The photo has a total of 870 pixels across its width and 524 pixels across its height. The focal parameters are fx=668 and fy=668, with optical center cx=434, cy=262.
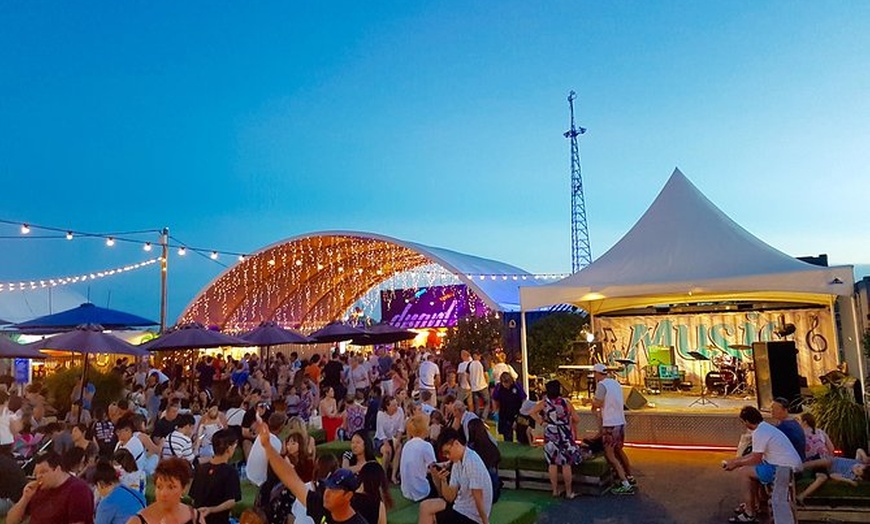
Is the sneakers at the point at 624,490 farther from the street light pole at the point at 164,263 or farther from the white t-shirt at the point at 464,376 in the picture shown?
the street light pole at the point at 164,263

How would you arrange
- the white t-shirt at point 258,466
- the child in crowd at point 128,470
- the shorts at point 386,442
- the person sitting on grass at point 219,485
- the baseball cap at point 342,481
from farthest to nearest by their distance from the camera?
the shorts at point 386,442 → the white t-shirt at point 258,466 → the child in crowd at point 128,470 → the person sitting on grass at point 219,485 → the baseball cap at point 342,481

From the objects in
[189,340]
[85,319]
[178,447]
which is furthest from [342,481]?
[85,319]

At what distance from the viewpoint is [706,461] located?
8766mm

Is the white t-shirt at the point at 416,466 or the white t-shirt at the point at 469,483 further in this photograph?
the white t-shirt at the point at 416,466

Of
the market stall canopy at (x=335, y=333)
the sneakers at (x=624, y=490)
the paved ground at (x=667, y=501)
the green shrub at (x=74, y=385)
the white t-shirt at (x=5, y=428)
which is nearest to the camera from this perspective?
the paved ground at (x=667, y=501)

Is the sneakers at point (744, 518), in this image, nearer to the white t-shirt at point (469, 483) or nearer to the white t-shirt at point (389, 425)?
the white t-shirt at point (469, 483)

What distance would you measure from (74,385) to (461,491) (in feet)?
35.4

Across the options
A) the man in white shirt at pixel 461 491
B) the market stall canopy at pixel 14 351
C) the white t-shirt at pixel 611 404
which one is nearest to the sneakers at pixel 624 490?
the white t-shirt at pixel 611 404

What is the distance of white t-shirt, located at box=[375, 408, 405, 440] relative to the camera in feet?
27.7

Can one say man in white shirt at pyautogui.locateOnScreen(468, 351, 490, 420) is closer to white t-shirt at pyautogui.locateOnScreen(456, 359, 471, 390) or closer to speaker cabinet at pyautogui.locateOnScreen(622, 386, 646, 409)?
white t-shirt at pyautogui.locateOnScreen(456, 359, 471, 390)

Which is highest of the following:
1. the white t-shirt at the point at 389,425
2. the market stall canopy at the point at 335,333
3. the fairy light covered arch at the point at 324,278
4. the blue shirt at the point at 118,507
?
the fairy light covered arch at the point at 324,278

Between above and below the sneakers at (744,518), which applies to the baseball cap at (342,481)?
above

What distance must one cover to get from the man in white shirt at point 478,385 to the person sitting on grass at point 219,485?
746cm

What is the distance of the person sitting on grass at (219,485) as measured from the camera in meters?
4.63
